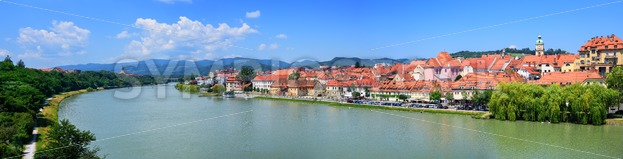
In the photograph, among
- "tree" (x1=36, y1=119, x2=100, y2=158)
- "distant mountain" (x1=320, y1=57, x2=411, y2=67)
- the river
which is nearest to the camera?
"tree" (x1=36, y1=119, x2=100, y2=158)

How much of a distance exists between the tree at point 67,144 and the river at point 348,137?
6.57 ft

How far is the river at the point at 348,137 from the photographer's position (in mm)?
11711

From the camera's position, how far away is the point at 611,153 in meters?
11.2

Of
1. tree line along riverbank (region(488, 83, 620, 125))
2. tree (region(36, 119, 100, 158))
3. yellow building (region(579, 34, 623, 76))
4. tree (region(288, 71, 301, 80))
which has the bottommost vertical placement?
tree (region(36, 119, 100, 158))

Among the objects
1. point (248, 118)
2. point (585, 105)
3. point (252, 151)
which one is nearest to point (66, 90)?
point (248, 118)

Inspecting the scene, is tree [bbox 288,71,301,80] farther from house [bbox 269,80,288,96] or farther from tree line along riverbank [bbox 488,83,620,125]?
tree line along riverbank [bbox 488,83,620,125]

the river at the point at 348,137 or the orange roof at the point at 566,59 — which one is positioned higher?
the orange roof at the point at 566,59

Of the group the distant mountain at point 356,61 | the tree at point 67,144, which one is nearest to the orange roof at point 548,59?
the tree at point 67,144

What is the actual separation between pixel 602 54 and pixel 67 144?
2471cm

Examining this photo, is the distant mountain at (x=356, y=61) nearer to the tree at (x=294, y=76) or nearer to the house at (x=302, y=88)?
the tree at (x=294, y=76)

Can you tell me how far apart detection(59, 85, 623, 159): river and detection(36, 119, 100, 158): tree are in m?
2.00

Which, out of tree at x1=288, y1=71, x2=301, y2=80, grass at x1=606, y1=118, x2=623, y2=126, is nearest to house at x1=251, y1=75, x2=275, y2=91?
tree at x1=288, y1=71, x2=301, y2=80

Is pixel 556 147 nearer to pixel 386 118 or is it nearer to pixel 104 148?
pixel 386 118

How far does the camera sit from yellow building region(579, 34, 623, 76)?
73.4 ft
